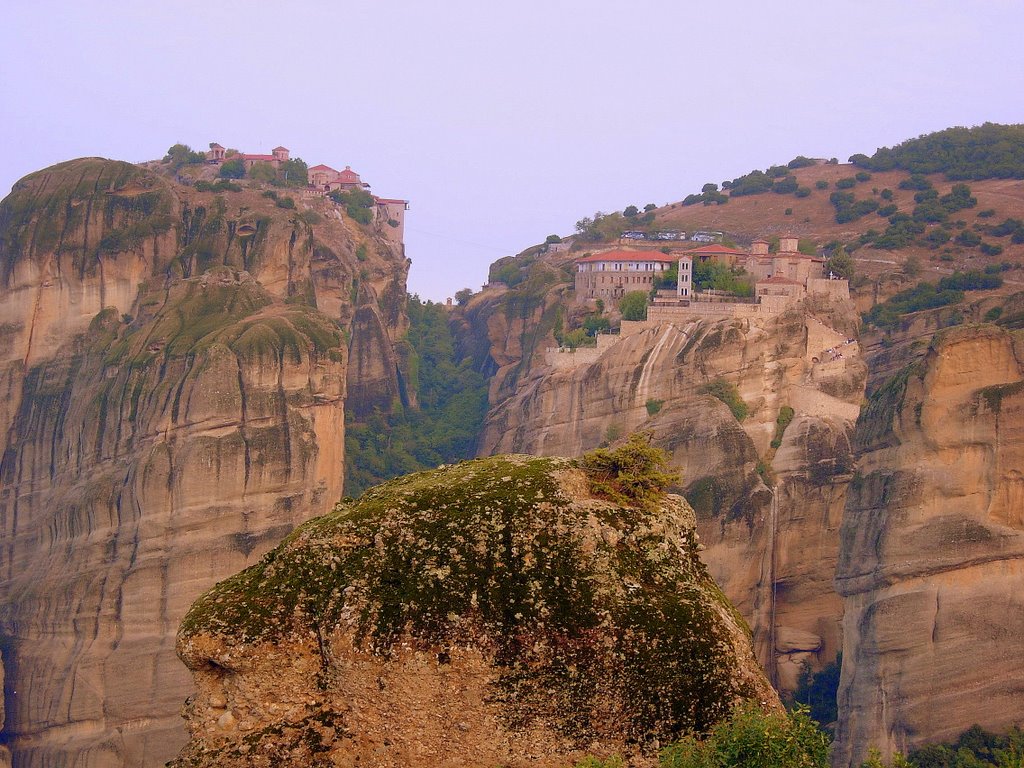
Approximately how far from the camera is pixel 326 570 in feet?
61.4

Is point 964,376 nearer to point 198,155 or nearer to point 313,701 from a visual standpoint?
point 313,701

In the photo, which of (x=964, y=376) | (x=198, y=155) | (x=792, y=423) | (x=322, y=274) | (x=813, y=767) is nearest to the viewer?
(x=813, y=767)

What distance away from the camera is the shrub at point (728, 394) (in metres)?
57.6

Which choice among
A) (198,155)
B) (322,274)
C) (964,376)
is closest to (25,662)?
(322,274)

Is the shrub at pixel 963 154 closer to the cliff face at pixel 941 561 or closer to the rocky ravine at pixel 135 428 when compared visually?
the rocky ravine at pixel 135 428

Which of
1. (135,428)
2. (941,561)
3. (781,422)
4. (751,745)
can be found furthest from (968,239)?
(751,745)

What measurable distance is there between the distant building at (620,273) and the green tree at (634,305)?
2.39 meters

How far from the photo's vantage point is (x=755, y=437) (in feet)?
193

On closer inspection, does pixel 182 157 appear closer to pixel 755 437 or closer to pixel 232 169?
pixel 232 169

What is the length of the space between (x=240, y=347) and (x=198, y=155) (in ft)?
111

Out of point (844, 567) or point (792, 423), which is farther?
point (792, 423)

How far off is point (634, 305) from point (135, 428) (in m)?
19.1

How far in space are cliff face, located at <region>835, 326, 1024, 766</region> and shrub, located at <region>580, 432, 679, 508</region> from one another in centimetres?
2965

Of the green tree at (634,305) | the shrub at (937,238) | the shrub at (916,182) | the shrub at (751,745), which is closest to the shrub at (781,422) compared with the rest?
the green tree at (634,305)
